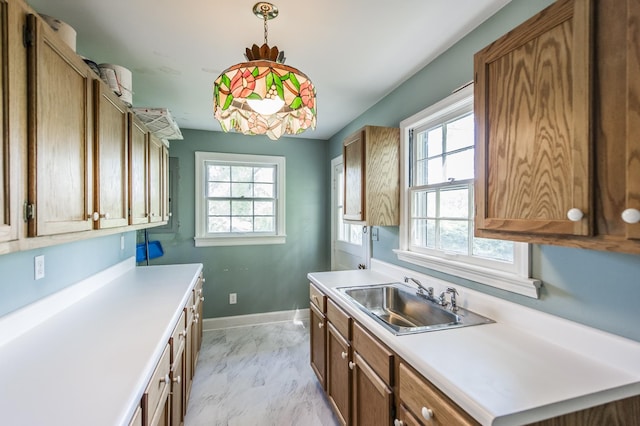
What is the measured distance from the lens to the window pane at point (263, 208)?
150 inches

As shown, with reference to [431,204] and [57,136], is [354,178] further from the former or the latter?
[57,136]

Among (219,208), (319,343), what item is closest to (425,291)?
(319,343)

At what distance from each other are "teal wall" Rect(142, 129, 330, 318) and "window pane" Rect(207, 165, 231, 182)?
20 centimetres

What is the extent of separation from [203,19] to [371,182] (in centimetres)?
147

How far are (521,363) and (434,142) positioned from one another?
144 centimetres

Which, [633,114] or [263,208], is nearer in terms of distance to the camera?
[633,114]

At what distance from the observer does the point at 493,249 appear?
63.7 inches

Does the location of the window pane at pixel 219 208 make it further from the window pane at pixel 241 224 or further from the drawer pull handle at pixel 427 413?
the drawer pull handle at pixel 427 413

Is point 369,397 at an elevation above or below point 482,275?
below

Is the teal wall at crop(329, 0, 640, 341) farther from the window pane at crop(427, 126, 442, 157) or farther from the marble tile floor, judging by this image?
the marble tile floor

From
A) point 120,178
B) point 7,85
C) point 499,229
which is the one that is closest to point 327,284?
point 499,229

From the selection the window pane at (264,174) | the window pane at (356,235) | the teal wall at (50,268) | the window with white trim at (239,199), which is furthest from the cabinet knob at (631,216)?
the window pane at (264,174)

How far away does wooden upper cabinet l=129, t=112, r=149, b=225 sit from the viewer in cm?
192

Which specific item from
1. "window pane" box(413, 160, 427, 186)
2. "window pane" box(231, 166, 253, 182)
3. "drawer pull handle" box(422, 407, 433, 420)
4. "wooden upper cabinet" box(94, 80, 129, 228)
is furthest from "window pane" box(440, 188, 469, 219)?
"window pane" box(231, 166, 253, 182)
